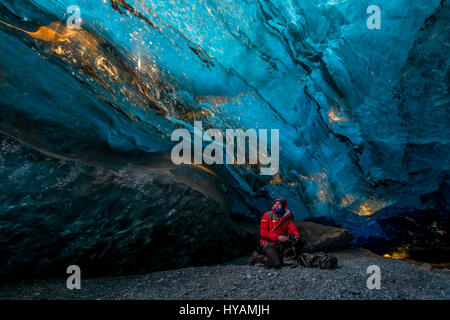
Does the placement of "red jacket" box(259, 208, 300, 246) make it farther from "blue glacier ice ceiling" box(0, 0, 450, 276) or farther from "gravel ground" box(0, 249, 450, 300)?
"blue glacier ice ceiling" box(0, 0, 450, 276)

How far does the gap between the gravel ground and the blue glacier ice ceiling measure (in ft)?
3.65

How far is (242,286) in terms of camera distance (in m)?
2.86

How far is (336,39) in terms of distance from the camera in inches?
160

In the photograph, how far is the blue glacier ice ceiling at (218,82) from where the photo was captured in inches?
137

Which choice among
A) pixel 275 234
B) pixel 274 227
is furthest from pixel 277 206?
pixel 275 234

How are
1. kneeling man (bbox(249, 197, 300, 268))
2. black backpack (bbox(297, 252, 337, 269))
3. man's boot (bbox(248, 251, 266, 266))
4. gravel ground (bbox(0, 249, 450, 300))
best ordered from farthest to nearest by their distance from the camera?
1. man's boot (bbox(248, 251, 266, 266))
2. kneeling man (bbox(249, 197, 300, 268))
3. black backpack (bbox(297, 252, 337, 269))
4. gravel ground (bbox(0, 249, 450, 300))

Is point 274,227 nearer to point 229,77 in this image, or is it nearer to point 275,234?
point 275,234

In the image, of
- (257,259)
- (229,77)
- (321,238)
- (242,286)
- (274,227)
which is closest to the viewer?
(242,286)

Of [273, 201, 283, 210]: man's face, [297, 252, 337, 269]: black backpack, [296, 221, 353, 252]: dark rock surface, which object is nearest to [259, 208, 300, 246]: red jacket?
[273, 201, 283, 210]: man's face

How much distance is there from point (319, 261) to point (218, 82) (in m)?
3.73

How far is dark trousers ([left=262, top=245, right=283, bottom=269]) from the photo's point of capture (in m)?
3.70

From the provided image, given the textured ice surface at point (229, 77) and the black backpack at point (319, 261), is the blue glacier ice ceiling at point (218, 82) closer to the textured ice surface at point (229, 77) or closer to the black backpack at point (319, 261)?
the textured ice surface at point (229, 77)

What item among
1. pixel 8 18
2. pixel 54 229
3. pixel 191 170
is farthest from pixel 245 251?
pixel 8 18

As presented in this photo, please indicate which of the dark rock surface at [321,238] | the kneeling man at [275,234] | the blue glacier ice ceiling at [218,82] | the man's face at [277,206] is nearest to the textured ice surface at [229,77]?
the blue glacier ice ceiling at [218,82]
